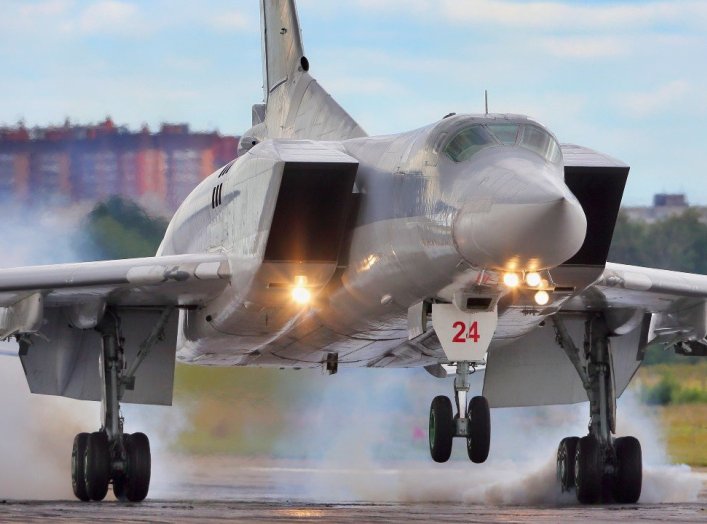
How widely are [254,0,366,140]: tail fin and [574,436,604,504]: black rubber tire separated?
4.18 m

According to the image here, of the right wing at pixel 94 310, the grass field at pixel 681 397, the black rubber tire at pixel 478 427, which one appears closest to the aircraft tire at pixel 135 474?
the right wing at pixel 94 310

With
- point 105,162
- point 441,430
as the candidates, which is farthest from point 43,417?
point 441,430

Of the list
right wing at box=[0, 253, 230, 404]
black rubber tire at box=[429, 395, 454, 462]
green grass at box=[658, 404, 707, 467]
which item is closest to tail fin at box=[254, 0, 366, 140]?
right wing at box=[0, 253, 230, 404]

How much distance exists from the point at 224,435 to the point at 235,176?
8.47 metres

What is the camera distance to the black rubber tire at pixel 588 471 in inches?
752

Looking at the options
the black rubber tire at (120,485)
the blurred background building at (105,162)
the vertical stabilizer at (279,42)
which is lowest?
the black rubber tire at (120,485)

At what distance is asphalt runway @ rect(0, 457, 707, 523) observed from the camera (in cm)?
1442

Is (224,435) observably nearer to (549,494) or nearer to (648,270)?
(549,494)

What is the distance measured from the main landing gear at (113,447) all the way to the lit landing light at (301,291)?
9.63 feet

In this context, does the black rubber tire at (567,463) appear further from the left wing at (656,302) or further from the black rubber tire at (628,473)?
the left wing at (656,302)

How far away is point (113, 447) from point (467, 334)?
16.6 ft

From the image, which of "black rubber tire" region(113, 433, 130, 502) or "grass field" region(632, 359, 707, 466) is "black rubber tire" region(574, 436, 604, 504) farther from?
"grass field" region(632, 359, 707, 466)

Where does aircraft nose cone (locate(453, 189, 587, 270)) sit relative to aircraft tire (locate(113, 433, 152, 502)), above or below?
above

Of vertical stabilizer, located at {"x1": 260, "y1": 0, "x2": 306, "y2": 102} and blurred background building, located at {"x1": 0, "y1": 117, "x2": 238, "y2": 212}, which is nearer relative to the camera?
vertical stabilizer, located at {"x1": 260, "y1": 0, "x2": 306, "y2": 102}
